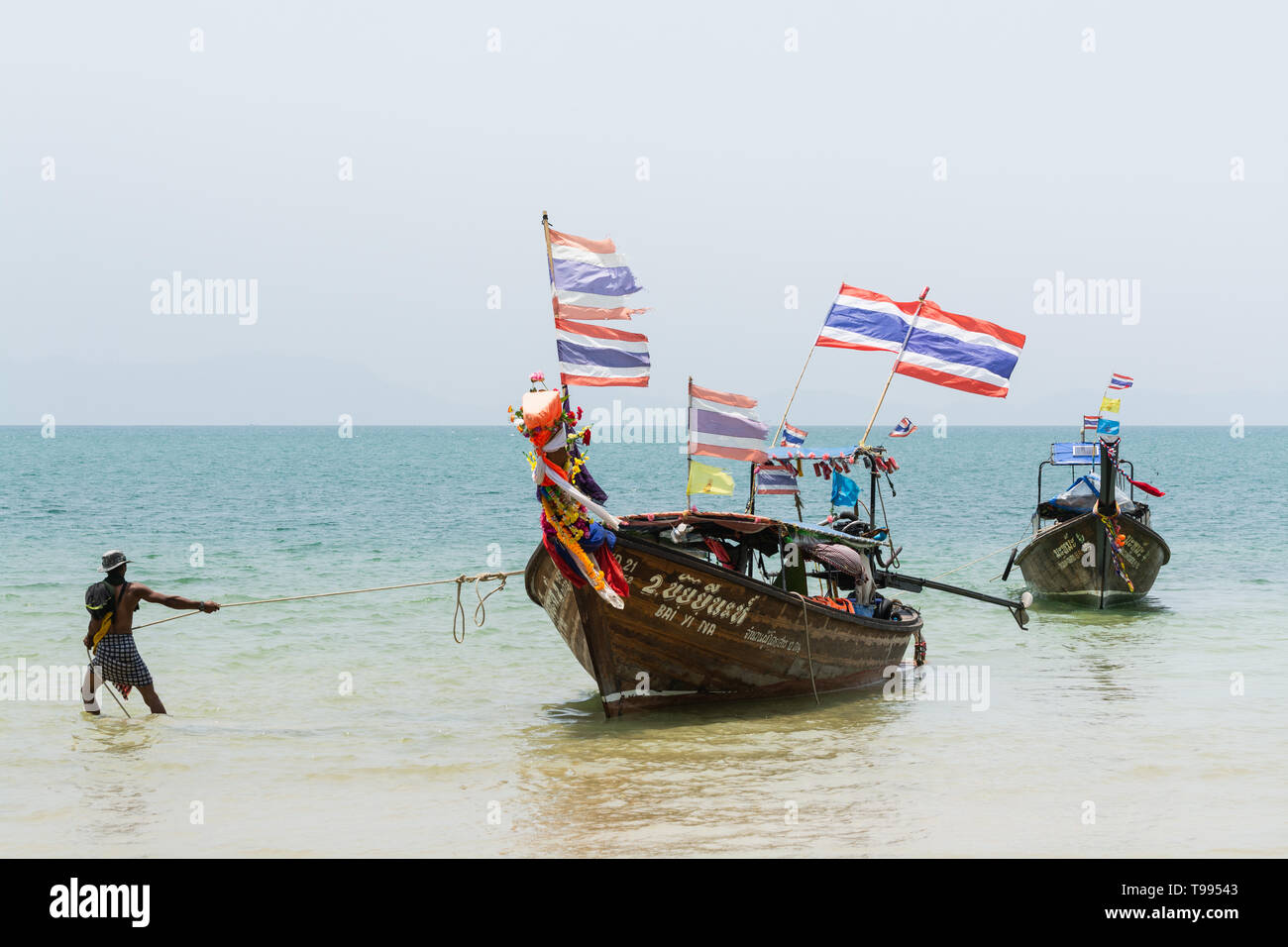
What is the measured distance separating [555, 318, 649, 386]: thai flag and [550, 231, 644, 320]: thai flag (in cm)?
14

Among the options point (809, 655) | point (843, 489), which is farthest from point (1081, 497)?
point (809, 655)

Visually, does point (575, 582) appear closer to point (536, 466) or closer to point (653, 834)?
point (536, 466)

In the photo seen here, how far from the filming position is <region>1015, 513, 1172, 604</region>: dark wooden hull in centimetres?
2325

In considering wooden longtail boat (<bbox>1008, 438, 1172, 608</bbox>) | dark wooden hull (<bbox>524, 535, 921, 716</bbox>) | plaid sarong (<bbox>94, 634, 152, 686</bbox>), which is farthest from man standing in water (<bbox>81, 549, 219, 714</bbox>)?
wooden longtail boat (<bbox>1008, 438, 1172, 608</bbox>)

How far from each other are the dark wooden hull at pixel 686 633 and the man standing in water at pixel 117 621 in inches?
150

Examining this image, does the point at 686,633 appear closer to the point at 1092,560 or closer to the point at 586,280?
the point at 586,280

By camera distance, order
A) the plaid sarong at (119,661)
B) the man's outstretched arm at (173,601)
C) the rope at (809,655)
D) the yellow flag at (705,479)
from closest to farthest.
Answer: the man's outstretched arm at (173,601) → the plaid sarong at (119,661) → the yellow flag at (705,479) → the rope at (809,655)

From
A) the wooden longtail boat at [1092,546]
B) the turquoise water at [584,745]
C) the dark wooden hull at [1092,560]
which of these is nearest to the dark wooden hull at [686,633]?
the turquoise water at [584,745]

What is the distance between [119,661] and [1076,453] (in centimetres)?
1802

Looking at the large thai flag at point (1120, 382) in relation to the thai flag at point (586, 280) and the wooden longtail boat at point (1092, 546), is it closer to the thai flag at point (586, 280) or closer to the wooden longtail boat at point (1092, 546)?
the wooden longtail boat at point (1092, 546)

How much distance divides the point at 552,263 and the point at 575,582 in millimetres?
3178

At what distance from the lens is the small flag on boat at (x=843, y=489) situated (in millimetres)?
16719

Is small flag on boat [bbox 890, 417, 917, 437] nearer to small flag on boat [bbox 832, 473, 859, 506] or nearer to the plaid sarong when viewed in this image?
small flag on boat [bbox 832, 473, 859, 506]

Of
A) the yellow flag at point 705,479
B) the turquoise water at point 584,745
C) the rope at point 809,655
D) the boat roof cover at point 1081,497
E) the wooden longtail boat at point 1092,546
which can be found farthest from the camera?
the boat roof cover at point 1081,497
